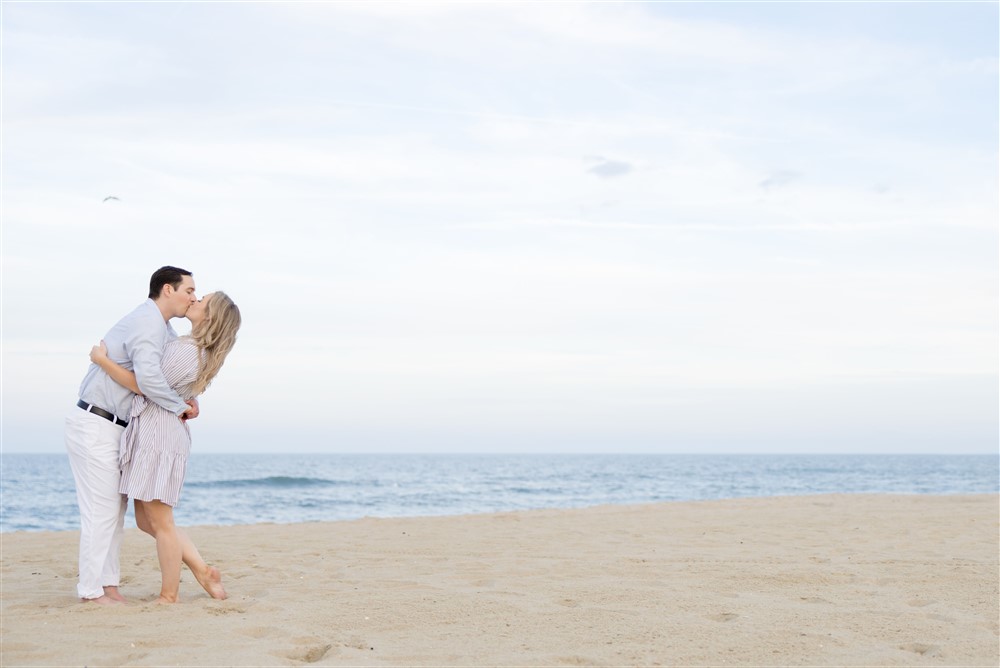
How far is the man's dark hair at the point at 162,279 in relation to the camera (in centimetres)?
472

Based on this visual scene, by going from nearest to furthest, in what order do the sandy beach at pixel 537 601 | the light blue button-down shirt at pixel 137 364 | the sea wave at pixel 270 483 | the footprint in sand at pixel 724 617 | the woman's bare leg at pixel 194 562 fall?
1. the sandy beach at pixel 537 601
2. the footprint in sand at pixel 724 617
3. the light blue button-down shirt at pixel 137 364
4. the woman's bare leg at pixel 194 562
5. the sea wave at pixel 270 483

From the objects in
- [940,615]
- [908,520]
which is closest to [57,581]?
[940,615]

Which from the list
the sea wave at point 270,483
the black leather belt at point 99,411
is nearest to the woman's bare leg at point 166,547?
the black leather belt at point 99,411

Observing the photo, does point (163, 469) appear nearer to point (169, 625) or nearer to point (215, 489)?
point (169, 625)

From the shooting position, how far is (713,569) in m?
5.95

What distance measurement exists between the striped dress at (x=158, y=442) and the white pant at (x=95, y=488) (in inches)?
2.7

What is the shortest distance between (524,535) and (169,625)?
15.6 feet

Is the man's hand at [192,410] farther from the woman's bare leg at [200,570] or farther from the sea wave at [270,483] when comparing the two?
the sea wave at [270,483]

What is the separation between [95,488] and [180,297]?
1.12 metres

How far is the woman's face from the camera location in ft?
15.4

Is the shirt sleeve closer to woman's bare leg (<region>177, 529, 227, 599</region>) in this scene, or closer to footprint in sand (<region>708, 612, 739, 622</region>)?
woman's bare leg (<region>177, 529, 227, 599</region>)

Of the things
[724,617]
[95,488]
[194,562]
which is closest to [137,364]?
[95,488]

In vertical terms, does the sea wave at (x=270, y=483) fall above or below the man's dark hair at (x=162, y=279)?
below

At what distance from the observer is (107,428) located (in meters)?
4.68
